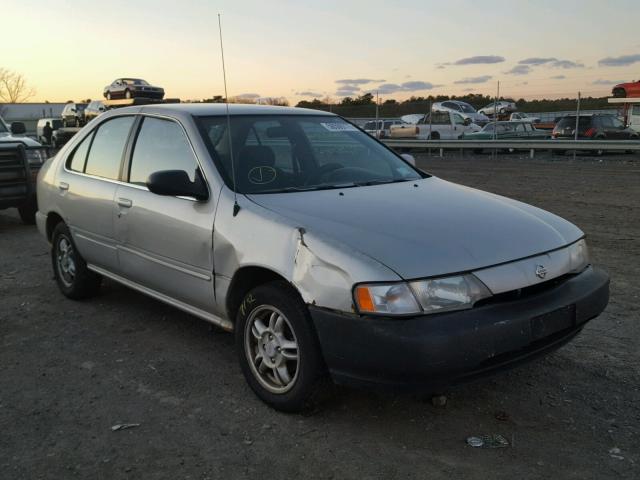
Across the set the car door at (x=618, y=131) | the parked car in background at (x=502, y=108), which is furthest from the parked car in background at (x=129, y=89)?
the car door at (x=618, y=131)

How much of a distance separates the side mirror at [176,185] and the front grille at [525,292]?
5.79 ft

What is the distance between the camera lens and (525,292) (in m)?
3.03

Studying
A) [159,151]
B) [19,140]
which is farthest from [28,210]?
[159,151]

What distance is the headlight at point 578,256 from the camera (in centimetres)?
332

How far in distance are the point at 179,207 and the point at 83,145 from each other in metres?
1.92

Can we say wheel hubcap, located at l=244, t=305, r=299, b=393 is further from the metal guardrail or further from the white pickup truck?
the white pickup truck

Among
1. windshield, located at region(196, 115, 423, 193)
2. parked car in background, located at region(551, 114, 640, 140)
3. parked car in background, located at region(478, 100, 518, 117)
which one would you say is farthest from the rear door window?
parked car in background, located at region(478, 100, 518, 117)

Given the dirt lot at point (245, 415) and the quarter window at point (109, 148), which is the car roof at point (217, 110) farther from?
the dirt lot at point (245, 415)

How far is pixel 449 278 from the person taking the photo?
109 inches

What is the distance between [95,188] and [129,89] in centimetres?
2795

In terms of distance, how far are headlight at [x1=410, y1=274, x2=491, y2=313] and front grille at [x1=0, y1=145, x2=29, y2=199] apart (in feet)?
27.3

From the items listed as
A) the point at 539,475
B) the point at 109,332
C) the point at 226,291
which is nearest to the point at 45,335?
the point at 109,332

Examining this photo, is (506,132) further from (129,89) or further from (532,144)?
(129,89)

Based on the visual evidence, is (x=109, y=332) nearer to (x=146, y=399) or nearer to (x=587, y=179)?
(x=146, y=399)
